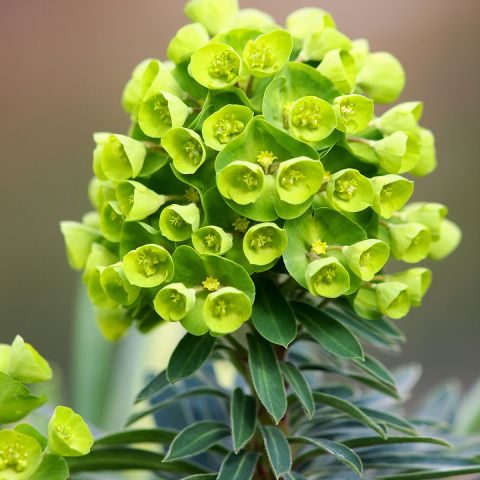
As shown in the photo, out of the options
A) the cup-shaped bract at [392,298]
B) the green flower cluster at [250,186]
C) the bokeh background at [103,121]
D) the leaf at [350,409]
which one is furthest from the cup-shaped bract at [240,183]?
the bokeh background at [103,121]

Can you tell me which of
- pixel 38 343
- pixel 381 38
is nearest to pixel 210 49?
pixel 38 343

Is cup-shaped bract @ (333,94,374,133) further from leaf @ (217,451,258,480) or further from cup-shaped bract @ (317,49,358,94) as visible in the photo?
leaf @ (217,451,258,480)

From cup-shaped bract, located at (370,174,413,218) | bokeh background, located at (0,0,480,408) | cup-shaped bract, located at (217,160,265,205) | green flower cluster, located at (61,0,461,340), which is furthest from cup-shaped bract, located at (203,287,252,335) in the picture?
bokeh background, located at (0,0,480,408)

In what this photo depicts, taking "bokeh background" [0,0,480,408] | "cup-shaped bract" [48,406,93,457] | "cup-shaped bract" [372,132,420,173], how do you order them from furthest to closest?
"bokeh background" [0,0,480,408], "cup-shaped bract" [372,132,420,173], "cup-shaped bract" [48,406,93,457]

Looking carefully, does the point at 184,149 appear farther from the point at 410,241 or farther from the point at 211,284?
the point at 410,241

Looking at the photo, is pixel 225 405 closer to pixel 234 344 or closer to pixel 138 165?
pixel 234 344

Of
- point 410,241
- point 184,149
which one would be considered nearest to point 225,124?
point 184,149

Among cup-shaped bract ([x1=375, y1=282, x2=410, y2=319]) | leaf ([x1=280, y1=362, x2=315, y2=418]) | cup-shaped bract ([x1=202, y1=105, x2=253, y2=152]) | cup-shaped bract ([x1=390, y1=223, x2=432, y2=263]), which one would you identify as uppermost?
cup-shaped bract ([x1=202, y1=105, x2=253, y2=152])
